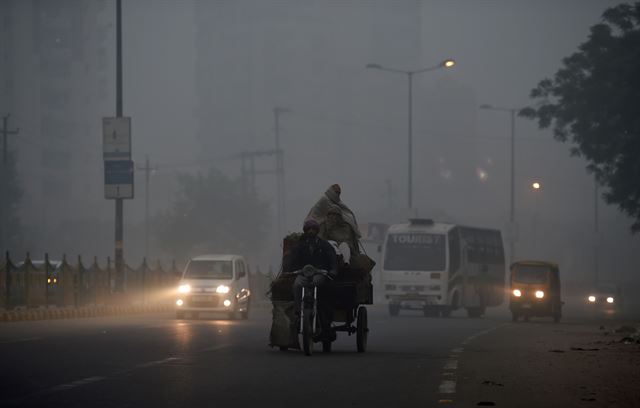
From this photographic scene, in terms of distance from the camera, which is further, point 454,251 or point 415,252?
point 454,251

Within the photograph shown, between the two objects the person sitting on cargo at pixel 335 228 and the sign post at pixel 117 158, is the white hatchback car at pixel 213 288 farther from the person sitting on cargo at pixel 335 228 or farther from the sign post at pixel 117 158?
the person sitting on cargo at pixel 335 228

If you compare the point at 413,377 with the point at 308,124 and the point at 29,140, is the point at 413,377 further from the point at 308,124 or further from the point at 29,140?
the point at 308,124

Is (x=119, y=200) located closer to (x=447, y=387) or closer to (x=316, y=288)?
(x=316, y=288)

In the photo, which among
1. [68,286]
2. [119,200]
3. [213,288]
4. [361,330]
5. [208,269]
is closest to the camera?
[361,330]

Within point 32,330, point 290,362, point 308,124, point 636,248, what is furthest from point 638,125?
point 308,124

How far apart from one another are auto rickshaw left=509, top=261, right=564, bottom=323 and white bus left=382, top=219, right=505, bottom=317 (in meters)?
3.55

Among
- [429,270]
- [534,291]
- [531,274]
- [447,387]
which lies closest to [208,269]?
[534,291]

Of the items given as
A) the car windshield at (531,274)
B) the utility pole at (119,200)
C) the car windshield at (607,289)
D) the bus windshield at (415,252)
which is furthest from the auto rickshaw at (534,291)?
the car windshield at (607,289)

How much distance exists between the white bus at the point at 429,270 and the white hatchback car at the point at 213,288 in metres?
12.5

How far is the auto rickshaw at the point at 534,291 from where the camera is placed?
4422cm

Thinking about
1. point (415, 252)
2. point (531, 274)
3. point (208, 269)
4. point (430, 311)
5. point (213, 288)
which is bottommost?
point (430, 311)

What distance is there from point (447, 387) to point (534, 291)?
3212 centimetres

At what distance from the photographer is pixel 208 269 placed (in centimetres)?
3638

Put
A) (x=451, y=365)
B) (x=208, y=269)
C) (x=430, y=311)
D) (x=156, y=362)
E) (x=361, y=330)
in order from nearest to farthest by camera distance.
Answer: (x=156, y=362) → (x=451, y=365) → (x=361, y=330) → (x=208, y=269) → (x=430, y=311)
